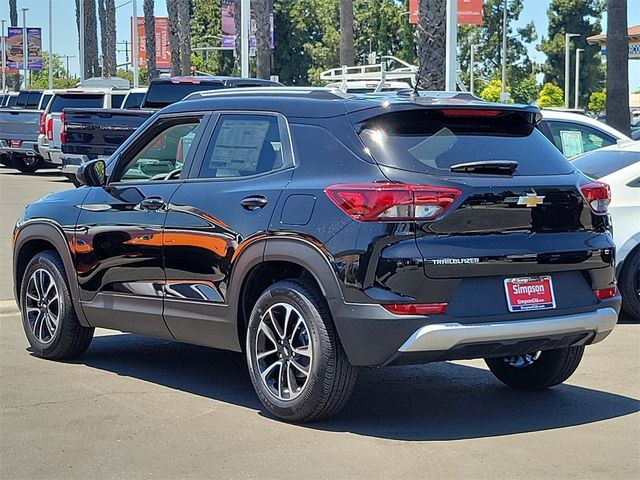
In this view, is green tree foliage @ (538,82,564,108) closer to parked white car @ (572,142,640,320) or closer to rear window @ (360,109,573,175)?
parked white car @ (572,142,640,320)

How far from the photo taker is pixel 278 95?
7211 millimetres

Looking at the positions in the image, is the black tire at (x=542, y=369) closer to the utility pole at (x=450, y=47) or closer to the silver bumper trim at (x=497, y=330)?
the silver bumper trim at (x=497, y=330)

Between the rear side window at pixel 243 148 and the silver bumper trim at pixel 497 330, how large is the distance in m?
1.43

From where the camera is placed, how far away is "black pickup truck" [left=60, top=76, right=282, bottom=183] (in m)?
21.1

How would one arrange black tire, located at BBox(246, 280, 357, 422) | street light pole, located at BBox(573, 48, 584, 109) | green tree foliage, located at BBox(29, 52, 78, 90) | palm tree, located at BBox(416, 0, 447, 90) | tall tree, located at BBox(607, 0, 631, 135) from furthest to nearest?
green tree foliage, located at BBox(29, 52, 78, 90) < street light pole, located at BBox(573, 48, 584, 109) < tall tree, located at BBox(607, 0, 631, 135) < palm tree, located at BBox(416, 0, 447, 90) < black tire, located at BBox(246, 280, 357, 422)

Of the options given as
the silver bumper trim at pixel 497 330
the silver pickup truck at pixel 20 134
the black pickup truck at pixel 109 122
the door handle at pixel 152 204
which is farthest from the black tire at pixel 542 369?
the silver pickup truck at pixel 20 134

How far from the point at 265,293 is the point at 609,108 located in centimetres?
1471

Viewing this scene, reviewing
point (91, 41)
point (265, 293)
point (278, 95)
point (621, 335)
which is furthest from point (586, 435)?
point (91, 41)

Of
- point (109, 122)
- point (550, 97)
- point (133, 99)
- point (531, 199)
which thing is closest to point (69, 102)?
point (133, 99)

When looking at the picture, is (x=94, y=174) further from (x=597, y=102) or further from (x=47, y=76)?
(x=47, y=76)

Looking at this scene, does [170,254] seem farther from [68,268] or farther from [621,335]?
[621,335]

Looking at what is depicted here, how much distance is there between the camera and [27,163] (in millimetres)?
32344

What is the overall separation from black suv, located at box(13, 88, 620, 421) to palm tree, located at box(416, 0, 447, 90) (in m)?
10.00

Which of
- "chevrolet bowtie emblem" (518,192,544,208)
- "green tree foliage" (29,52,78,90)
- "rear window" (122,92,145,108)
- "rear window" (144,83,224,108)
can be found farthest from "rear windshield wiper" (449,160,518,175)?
"green tree foliage" (29,52,78,90)
